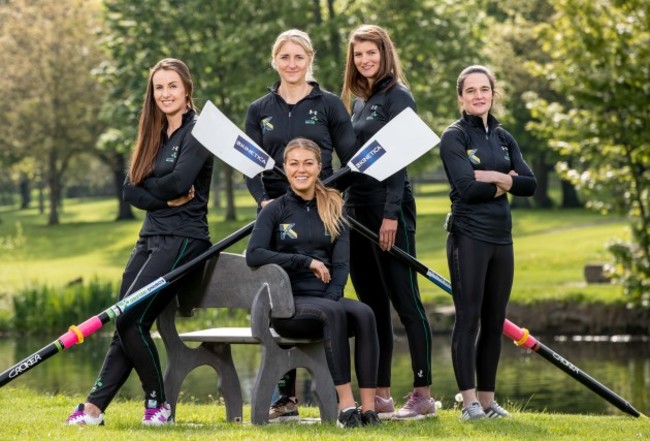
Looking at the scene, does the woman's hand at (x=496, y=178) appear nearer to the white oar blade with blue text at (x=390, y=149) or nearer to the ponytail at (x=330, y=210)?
the white oar blade with blue text at (x=390, y=149)

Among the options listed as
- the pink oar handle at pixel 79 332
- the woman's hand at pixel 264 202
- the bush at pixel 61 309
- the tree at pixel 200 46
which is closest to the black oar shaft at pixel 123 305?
the pink oar handle at pixel 79 332

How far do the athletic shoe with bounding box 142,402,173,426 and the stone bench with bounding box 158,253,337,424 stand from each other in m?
0.24

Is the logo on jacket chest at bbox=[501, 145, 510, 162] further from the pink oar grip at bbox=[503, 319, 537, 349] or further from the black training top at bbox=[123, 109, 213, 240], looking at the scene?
the black training top at bbox=[123, 109, 213, 240]

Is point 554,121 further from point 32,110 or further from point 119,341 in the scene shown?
point 32,110

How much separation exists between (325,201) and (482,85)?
1.20 meters

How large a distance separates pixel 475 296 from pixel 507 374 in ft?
29.3

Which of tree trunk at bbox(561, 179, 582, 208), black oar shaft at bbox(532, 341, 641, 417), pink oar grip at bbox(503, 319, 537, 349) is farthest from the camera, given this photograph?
tree trunk at bbox(561, 179, 582, 208)

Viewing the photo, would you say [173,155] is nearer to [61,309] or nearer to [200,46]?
[61,309]

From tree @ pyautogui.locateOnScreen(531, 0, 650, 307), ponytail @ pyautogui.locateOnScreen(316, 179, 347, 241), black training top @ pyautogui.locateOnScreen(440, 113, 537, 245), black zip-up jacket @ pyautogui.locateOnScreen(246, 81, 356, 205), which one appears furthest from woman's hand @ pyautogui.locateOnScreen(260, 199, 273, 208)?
tree @ pyautogui.locateOnScreen(531, 0, 650, 307)

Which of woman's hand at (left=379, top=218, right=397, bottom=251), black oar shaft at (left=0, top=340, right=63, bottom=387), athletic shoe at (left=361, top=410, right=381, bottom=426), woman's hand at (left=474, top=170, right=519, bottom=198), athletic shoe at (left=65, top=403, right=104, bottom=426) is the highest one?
woman's hand at (left=474, top=170, right=519, bottom=198)

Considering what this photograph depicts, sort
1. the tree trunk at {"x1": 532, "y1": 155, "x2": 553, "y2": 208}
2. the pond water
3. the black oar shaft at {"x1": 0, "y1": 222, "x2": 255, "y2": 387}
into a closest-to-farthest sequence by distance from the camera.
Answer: the black oar shaft at {"x1": 0, "y1": 222, "x2": 255, "y2": 387} < the pond water < the tree trunk at {"x1": 532, "y1": 155, "x2": 553, "y2": 208}

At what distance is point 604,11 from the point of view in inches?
704

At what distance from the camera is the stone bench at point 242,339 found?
7.19 meters

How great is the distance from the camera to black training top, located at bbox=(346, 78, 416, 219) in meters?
7.79
